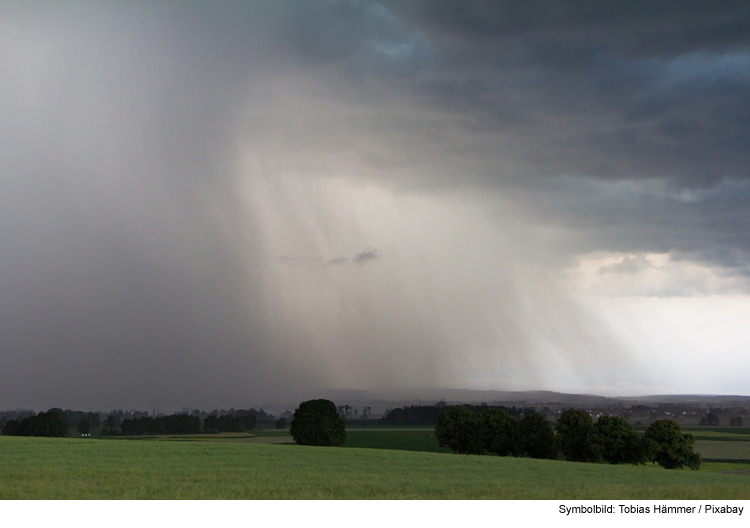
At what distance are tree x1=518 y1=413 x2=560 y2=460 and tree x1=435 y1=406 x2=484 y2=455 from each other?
25.0ft

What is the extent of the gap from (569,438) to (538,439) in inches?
191

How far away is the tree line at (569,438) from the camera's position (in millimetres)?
87125

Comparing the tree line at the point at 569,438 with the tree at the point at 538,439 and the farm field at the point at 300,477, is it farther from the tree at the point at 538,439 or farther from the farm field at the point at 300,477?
the farm field at the point at 300,477

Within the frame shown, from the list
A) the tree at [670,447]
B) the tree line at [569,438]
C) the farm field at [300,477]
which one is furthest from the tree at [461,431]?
the farm field at [300,477]

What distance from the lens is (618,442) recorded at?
8819cm

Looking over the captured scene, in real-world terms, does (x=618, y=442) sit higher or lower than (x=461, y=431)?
lower

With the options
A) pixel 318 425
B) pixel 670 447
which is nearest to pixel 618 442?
pixel 670 447

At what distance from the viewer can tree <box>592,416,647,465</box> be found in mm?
87375

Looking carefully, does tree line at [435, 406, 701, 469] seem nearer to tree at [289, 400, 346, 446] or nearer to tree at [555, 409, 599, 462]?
tree at [555, 409, 599, 462]

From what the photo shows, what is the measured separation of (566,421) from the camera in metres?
95.1

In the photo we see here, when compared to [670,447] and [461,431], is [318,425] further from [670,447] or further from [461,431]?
[670,447]
